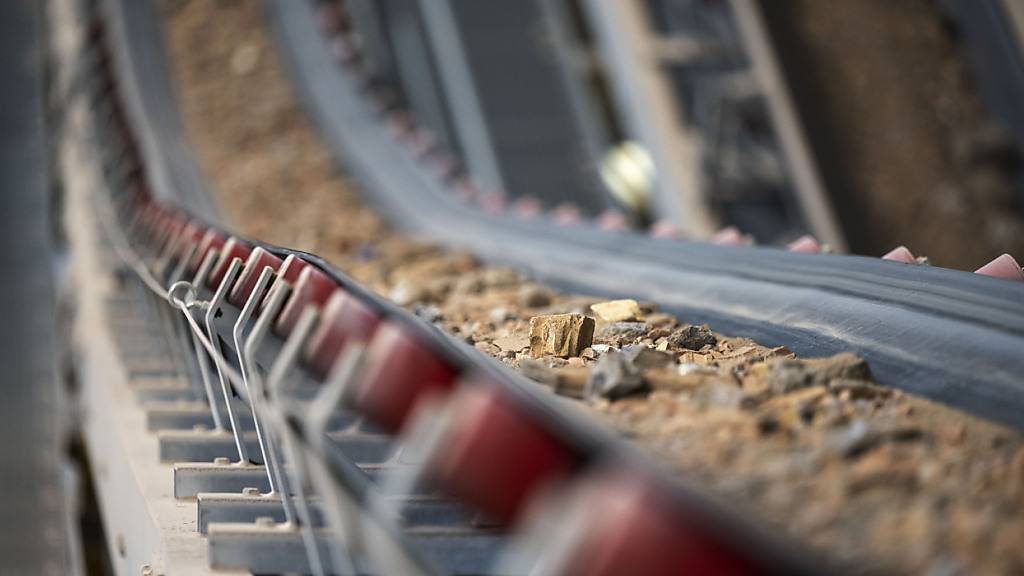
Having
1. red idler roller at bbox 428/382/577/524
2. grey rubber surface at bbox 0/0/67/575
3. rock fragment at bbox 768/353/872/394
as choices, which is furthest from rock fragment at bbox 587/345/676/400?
grey rubber surface at bbox 0/0/67/575

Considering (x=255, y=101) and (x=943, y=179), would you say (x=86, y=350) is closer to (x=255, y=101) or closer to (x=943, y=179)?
(x=255, y=101)

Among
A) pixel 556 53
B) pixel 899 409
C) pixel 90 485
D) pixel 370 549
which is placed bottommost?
pixel 90 485

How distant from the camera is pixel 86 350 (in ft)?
13.0

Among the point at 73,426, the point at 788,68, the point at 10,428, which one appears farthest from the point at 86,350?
the point at 788,68

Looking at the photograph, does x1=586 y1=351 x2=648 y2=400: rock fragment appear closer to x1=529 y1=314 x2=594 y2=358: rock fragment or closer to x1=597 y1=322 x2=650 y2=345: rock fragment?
x1=529 y1=314 x2=594 y2=358: rock fragment

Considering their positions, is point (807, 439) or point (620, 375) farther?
point (620, 375)

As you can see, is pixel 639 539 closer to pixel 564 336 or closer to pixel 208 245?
pixel 564 336

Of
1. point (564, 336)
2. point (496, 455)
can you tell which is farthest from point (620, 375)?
point (496, 455)

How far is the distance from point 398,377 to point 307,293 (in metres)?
0.38

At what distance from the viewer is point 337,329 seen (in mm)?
1251

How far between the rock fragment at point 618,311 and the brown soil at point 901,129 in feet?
10.2

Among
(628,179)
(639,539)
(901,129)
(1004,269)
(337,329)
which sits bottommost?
(628,179)

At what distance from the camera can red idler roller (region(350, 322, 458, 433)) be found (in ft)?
3.55

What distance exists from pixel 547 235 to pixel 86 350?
5.20 feet
